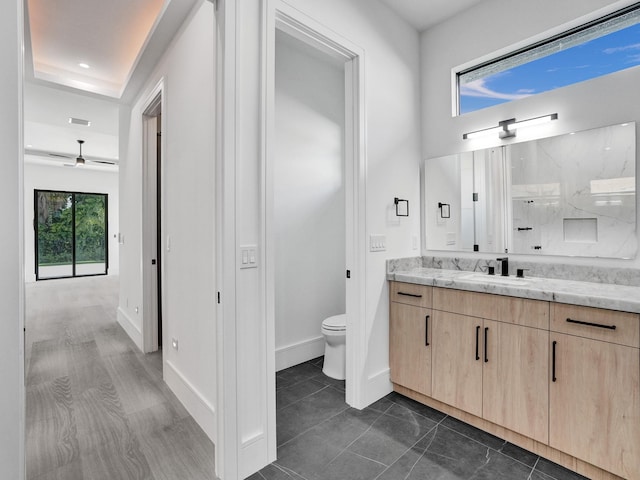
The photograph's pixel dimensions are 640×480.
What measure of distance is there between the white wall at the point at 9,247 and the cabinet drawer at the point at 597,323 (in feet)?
7.02

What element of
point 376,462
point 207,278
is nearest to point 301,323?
point 207,278

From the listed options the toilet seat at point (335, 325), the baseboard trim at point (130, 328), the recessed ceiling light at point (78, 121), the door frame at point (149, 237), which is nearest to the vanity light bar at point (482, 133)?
the toilet seat at point (335, 325)

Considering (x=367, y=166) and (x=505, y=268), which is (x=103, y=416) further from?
(x=505, y=268)

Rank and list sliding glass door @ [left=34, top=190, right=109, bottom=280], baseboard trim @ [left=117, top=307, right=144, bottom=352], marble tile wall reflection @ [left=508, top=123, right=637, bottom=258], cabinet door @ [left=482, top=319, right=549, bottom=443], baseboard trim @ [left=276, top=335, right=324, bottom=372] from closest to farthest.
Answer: cabinet door @ [left=482, top=319, right=549, bottom=443] < marble tile wall reflection @ [left=508, top=123, right=637, bottom=258] < baseboard trim @ [left=276, top=335, right=324, bottom=372] < baseboard trim @ [left=117, top=307, right=144, bottom=352] < sliding glass door @ [left=34, top=190, right=109, bottom=280]

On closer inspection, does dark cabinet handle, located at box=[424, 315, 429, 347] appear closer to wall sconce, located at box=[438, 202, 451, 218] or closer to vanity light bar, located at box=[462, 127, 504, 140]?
wall sconce, located at box=[438, 202, 451, 218]

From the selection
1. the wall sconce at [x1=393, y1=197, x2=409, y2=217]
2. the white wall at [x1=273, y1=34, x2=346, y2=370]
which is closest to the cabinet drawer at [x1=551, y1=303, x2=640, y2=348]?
the wall sconce at [x1=393, y1=197, x2=409, y2=217]

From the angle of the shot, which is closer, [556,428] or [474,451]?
[556,428]

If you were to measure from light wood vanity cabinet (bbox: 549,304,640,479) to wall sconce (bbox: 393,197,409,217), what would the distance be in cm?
120

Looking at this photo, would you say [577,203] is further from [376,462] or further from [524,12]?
[376,462]

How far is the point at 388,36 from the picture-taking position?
8.29ft

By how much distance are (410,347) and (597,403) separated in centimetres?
104

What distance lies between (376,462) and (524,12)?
301 centimetres

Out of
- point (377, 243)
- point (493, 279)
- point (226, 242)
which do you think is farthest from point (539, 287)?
point (226, 242)

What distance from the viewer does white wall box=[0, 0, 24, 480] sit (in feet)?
2.43
